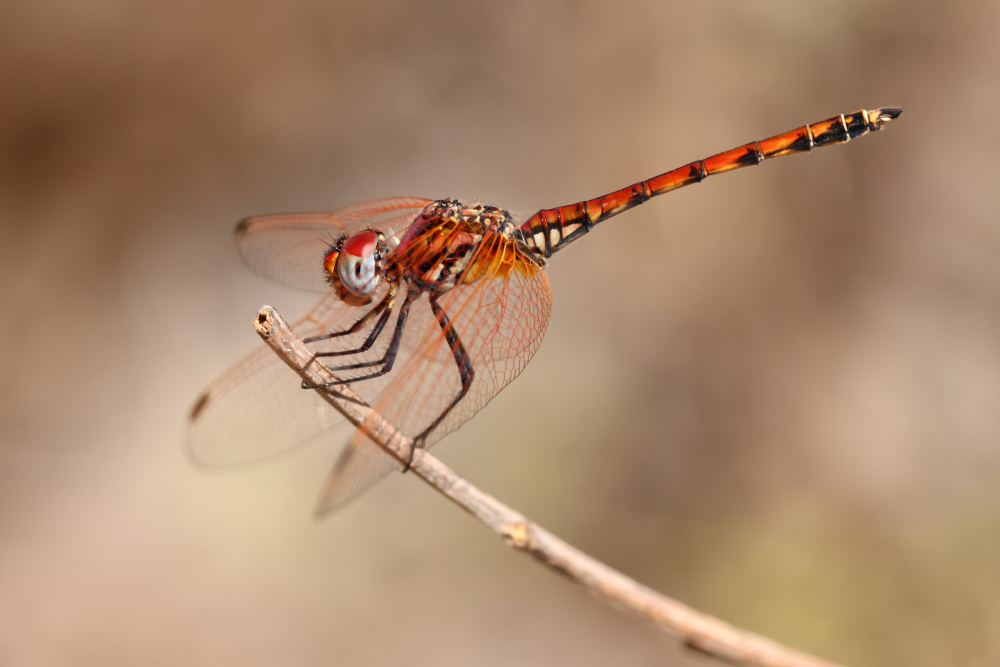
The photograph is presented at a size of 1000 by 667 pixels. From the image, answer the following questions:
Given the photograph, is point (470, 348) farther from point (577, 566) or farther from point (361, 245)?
point (577, 566)

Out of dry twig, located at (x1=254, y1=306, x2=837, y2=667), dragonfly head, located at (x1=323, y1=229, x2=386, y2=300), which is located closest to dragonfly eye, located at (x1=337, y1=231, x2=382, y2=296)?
dragonfly head, located at (x1=323, y1=229, x2=386, y2=300)

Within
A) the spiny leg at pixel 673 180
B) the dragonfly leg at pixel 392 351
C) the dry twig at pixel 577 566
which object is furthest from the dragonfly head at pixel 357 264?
the spiny leg at pixel 673 180

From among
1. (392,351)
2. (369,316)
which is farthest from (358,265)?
(392,351)

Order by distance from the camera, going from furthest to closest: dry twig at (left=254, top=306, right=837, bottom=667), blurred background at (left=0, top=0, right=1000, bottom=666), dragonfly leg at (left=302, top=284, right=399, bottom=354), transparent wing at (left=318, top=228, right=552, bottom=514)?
blurred background at (left=0, top=0, right=1000, bottom=666) < dragonfly leg at (left=302, top=284, right=399, bottom=354) < transparent wing at (left=318, top=228, right=552, bottom=514) < dry twig at (left=254, top=306, right=837, bottom=667)

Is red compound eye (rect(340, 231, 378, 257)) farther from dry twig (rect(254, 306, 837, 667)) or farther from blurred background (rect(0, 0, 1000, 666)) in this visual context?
blurred background (rect(0, 0, 1000, 666))

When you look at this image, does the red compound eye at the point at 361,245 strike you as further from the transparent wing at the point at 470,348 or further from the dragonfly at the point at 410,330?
the transparent wing at the point at 470,348

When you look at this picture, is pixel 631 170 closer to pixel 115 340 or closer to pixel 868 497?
pixel 868 497
